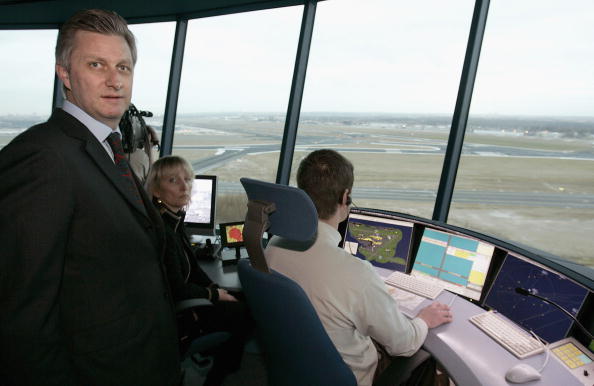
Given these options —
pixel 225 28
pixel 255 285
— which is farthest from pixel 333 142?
pixel 255 285

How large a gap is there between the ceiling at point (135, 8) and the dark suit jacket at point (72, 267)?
321 centimetres

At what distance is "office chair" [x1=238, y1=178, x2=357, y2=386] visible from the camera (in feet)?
3.52

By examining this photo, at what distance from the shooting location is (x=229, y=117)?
4484 mm

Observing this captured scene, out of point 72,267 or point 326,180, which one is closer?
point 72,267

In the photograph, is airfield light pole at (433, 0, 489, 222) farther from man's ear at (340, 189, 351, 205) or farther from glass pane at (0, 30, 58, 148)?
glass pane at (0, 30, 58, 148)

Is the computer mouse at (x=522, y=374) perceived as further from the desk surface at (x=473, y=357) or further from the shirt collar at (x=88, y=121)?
the shirt collar at (x=88, y=121)

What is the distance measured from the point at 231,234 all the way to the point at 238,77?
236 centimetres

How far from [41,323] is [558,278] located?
6.15ft

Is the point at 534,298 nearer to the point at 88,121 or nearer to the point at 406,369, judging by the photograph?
the point at 406,369

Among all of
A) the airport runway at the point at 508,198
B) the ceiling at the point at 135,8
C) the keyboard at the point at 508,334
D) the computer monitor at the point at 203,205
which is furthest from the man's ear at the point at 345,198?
the airport runway at the point at 508,198

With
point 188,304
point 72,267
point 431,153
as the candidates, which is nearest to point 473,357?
point 188,304

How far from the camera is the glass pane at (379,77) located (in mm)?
2846

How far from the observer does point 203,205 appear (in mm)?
2750

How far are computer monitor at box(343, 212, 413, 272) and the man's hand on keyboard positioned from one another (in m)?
0.51
